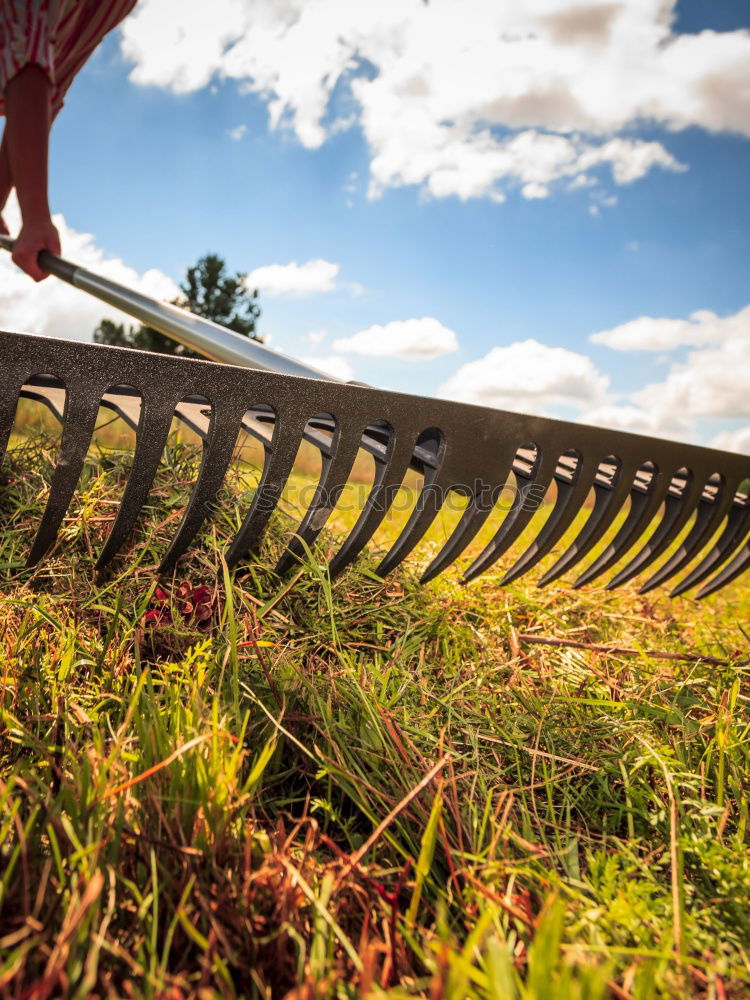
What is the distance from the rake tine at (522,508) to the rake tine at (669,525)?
649 mm

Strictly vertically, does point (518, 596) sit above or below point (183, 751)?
above

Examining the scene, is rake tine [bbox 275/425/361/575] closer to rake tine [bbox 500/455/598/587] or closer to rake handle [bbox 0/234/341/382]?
rake handle [bbox 0/234/341/382]

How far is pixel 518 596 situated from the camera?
7.59 ft

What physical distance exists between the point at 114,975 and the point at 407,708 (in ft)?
2.42

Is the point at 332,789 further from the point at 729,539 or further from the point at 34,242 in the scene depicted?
the point at 34,242

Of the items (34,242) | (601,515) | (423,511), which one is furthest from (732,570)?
(34,242)

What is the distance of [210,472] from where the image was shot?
158 cm

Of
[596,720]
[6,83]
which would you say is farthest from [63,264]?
[596,720]

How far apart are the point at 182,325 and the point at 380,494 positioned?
141 cm

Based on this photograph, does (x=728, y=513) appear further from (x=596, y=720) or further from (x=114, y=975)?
(x=114, y=975)

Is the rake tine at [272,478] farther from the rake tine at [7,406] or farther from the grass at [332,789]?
the rake tine at [7,406]

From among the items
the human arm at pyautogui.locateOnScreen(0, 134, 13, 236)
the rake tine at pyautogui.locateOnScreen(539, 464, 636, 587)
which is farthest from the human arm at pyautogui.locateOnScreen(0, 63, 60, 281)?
the rake tine at pyautogui.locateOnScreen(539, 464, 636, 587)

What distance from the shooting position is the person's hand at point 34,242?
2.69 meters

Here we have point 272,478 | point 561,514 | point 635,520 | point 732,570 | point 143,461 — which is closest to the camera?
point 143,461
